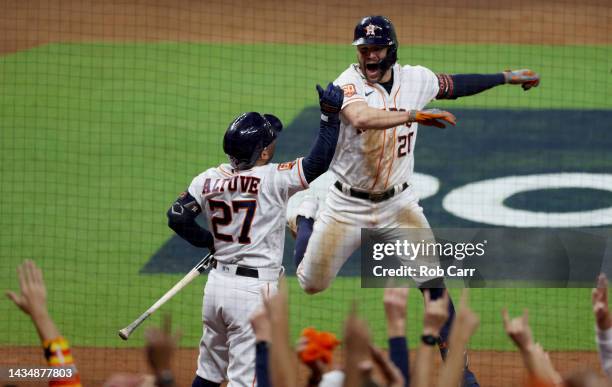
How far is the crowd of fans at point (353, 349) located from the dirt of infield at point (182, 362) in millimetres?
3280

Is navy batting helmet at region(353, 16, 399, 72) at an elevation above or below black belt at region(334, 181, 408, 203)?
above

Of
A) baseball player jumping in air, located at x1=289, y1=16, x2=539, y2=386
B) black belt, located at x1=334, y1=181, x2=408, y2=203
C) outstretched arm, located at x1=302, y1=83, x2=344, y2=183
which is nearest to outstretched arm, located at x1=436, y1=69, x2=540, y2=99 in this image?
baseball player jumping in air, located at x1=289, y1=16, x2=539, y2=386

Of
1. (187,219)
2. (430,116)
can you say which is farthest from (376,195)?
(187,219)

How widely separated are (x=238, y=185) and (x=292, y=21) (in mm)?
10914

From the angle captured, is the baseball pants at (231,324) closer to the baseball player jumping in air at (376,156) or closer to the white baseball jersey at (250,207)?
the white baseball jersey at (250,207)

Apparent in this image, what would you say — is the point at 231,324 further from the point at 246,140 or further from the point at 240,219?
the point at 246,140

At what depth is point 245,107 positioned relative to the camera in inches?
549

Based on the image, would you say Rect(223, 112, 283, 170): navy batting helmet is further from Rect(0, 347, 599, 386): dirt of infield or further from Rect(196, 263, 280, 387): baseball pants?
Rect(0, 347, 599, 386): dirt of infield

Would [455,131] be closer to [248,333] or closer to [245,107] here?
[245,107]

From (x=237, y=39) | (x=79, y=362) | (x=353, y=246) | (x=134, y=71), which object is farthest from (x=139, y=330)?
(x=237, y=39)

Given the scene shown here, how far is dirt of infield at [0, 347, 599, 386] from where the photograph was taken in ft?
27.0

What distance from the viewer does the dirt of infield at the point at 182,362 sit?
27.0ft

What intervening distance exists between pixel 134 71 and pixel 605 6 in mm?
7699

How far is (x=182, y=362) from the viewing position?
8461 mm
